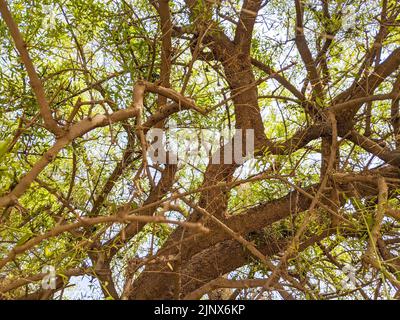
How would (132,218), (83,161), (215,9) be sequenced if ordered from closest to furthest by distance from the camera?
(132,218) → (215,9) → (83,161)

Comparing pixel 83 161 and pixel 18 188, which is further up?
pixel 83 161
